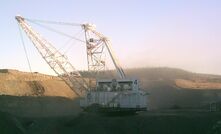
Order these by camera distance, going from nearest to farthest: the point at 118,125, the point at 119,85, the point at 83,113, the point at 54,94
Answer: the point at 118,125
the point at 83,113
the point at 119,85
the point at 54,94

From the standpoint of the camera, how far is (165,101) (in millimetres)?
74438

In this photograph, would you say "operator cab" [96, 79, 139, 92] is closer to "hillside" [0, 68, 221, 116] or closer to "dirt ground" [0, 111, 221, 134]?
"dirt ground" [0, 111, 221, 134]

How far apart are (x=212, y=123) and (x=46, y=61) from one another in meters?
33.8

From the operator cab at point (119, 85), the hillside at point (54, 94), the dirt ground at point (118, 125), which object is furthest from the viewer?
the hillside at point (54, 94)

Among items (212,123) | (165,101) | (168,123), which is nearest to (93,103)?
(168,123)

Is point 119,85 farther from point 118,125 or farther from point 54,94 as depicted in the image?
point 54,94

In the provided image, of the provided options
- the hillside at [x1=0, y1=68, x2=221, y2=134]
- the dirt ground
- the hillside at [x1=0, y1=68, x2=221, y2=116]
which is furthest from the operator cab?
the hillside at [x1=0, y1=68, x2=221, y2=116]

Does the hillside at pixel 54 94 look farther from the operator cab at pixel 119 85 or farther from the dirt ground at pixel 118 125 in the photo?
the dirt ground at pixel 118 125

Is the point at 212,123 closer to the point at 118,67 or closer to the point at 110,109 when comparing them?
the point at 110,109

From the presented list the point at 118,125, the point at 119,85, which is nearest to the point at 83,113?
the point at 119,85

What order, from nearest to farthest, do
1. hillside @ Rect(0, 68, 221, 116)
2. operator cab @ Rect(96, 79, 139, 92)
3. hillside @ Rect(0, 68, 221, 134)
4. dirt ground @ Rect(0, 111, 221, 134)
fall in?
dirt ground @ Rect(0, 111, 221, 134)
hillside @ Rect(0, 68, 221, 134)
operator cab @ Rect(96, 79, 139, 92)
hillside @ Rect(0, 68, 221, 116)

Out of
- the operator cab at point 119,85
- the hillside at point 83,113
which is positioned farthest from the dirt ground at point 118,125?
the operator cab at point 119,85

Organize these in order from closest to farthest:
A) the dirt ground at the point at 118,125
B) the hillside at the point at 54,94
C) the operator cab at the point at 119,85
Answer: the dirt ground at the point at 118,125 < the operator cab at the point at 119,85 < the hillside at the point at 54,94

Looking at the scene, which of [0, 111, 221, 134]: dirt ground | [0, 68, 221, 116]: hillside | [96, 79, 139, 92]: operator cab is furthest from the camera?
[0, 68, 221, 116]: hillside
